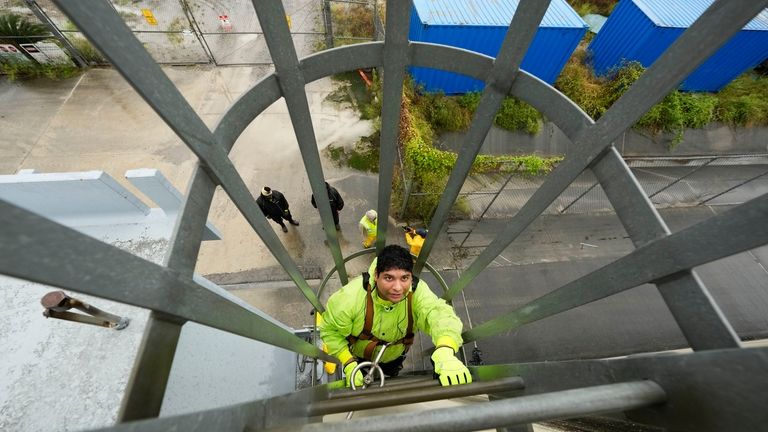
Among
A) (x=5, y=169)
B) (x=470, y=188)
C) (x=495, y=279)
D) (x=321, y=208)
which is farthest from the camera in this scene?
(x=470, y=188)

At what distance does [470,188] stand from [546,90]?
298 inches

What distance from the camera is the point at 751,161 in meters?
12.0

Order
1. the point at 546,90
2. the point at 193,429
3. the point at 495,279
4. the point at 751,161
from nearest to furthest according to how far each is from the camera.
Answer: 1. the point at 193,429
2. the point at 546,90
3. the point at 495,279
4. the point at 751,161

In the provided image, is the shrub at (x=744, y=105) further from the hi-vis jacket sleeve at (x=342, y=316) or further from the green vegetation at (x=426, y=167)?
the hi-vis jacket sleeve at (x=342, y=316)

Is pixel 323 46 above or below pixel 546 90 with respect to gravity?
above

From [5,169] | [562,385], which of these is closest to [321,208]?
[562,385]

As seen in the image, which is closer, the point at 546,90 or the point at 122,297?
the point at 122,297

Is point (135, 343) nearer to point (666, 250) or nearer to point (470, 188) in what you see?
point (666, 250)

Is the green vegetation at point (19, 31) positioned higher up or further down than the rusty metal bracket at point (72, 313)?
higher up

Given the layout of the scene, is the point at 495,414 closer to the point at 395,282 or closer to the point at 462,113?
the point at 395,282

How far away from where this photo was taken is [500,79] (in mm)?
3023

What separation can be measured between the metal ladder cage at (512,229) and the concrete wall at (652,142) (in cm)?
898

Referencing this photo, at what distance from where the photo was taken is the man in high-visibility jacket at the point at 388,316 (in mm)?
3303

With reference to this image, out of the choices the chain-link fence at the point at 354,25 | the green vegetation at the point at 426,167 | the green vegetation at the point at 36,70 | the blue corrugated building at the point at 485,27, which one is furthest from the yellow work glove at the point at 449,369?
the green vegetation at the point at 36,70
